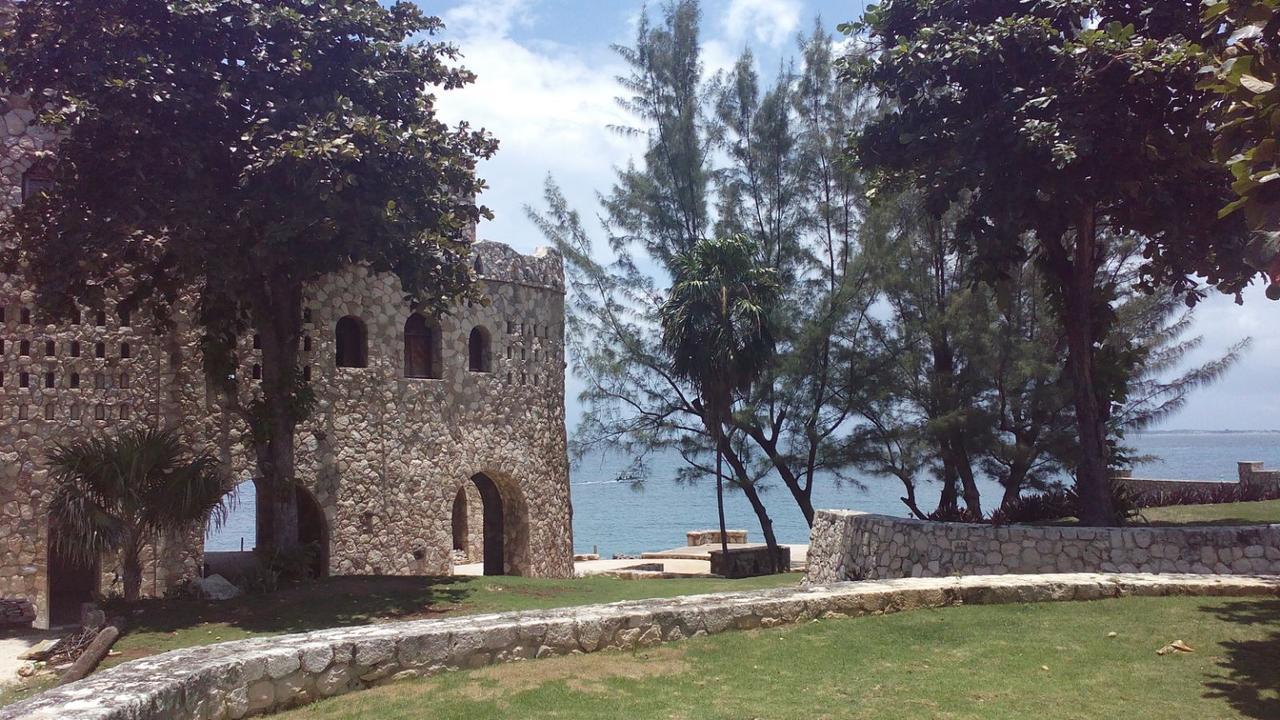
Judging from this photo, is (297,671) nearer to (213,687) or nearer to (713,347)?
(213,687)

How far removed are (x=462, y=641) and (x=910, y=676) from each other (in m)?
3.84

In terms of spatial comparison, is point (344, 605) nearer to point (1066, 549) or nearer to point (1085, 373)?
point (1066, 549)

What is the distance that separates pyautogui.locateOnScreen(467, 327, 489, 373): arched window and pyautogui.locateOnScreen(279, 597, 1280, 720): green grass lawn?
12.5 metres

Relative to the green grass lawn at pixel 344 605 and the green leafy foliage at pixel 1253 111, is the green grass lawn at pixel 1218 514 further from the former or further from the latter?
the green leafy foliage at pixel 1253 111

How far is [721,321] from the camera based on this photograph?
2288 cm

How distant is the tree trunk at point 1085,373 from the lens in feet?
51.6

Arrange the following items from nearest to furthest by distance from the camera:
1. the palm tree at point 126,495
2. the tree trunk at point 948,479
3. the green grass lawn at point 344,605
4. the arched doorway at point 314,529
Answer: the green grass lawn at point 344,605
the palm tree at point 126,495
the arched doorway at point 314,529
the tree trunk at point 948,479

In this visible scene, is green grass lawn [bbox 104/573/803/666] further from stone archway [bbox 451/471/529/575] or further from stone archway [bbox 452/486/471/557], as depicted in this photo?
stone archway [bbox 452/486/471/557]

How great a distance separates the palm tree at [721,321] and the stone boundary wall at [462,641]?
1180cm

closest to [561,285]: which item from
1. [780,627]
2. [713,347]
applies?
[713,347]

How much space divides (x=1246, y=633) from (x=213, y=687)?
9057 millimetres

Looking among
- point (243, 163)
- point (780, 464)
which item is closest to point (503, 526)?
point (780, 464)

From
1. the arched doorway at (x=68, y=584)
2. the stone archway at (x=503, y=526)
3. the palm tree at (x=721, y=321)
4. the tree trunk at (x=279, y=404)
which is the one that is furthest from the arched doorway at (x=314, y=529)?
the palm tree at (x=721, y=321)

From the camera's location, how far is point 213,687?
24.2ft
